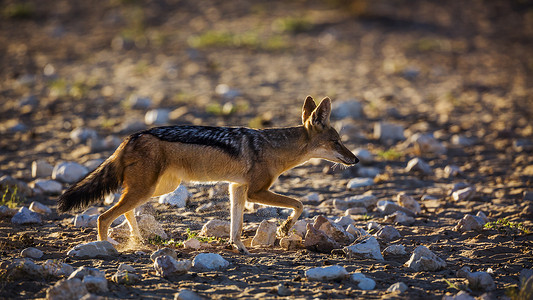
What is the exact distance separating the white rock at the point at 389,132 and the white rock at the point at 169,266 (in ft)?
21.6

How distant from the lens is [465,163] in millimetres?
10344

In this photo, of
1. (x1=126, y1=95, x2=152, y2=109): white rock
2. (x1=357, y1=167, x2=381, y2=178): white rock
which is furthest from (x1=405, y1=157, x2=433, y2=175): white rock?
(x1=126, y1=95, x2=152, y2=109): white rock

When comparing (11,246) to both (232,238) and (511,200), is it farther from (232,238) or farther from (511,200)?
(511,200)

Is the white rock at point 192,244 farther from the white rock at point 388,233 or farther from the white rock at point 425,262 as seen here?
the white rock at point 425,262

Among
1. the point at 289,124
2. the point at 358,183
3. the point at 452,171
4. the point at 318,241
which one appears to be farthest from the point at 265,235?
the point at 289,124

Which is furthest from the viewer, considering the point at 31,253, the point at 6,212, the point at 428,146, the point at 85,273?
the point at 428,146

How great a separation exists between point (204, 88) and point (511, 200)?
767 cm

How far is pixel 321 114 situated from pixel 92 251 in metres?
3.01

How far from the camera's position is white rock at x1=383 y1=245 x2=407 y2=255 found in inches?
251

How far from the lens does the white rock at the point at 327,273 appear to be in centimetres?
552

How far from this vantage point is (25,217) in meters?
7.29

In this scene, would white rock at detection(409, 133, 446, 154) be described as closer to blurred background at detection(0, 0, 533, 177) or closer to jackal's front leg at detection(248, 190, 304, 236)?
blurred background at detection(0, 0, 533, 177)

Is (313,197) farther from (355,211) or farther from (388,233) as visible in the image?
(388,233)

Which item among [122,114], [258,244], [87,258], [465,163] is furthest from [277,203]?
[122,114]
